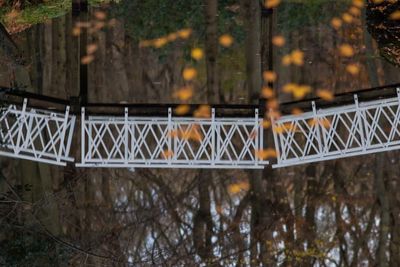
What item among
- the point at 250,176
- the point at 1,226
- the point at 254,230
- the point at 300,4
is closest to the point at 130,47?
the point at 300,4

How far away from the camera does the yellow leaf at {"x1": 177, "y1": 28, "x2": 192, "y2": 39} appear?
20328 millimetres

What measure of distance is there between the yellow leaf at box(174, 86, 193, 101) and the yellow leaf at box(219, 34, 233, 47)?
2.41 metres

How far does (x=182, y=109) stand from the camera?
43.3ft

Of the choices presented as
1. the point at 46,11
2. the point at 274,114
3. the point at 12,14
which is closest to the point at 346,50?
the point at 46,11

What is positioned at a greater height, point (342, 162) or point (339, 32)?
point (339, 32)

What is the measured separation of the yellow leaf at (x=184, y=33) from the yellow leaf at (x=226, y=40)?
0.88 m

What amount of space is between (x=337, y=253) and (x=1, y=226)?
6.10 metres

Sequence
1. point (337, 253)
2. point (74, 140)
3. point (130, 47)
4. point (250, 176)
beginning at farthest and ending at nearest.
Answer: point (130, 47)
point (250, 176)
point (337, 253)
point (74, 140)

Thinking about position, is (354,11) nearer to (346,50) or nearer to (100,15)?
(346,50)

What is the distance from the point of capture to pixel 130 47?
68.0 ft

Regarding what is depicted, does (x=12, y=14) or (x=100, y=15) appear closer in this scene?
(x=12, y=14)

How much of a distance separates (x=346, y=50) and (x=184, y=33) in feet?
14.1

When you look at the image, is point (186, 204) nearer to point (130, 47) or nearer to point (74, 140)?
point (74, 140)

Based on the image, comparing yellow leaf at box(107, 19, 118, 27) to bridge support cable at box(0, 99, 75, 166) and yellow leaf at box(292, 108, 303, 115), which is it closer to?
bridge support cable at box(0, 99, 75, 166)
